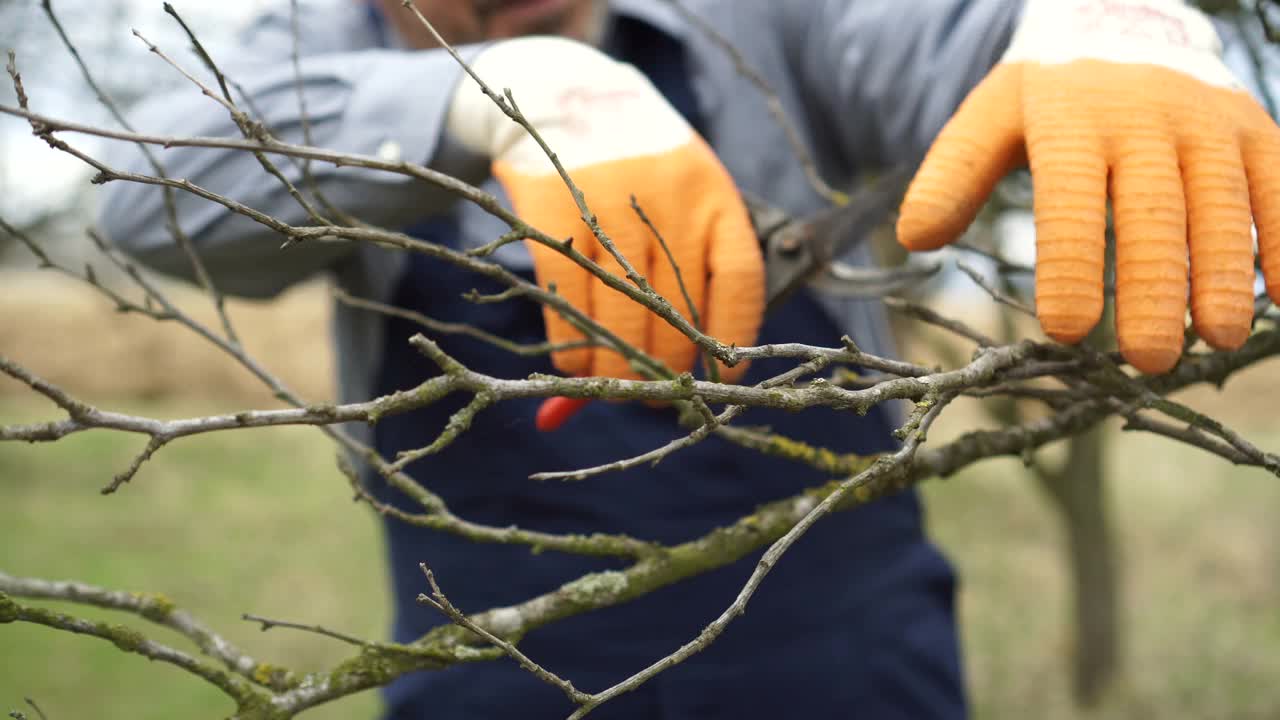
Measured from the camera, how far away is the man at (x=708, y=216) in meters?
0.74

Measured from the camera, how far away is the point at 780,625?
4.67ft

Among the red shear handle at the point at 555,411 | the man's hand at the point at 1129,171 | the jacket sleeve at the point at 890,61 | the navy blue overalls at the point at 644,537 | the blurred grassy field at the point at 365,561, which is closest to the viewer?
the man's hand at the point at 1129,171

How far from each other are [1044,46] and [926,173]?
0.53 feet

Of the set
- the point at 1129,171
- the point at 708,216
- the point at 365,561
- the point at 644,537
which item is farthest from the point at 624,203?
the point at 365,561

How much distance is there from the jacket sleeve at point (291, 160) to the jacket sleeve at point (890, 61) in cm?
51

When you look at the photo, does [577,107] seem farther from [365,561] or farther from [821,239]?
[365,561]

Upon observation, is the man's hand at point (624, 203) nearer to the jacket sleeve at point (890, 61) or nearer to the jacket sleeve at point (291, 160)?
the jacket sleeve at point (291, 160)

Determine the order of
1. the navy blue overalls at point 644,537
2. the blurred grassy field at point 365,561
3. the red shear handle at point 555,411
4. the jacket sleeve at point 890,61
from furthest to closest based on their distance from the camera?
the blurred grassy field at point 365,561, the navy blue overalls at point 644,537, the jacket sleeve at point 890,61, the red shear handle at point 555,411

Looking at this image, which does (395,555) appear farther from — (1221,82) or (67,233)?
(67,233)

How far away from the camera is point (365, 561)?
4.71m

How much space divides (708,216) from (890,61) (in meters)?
0.43

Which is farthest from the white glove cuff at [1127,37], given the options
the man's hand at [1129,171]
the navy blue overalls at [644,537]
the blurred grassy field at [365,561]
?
the blurred grassy field at [365,561]

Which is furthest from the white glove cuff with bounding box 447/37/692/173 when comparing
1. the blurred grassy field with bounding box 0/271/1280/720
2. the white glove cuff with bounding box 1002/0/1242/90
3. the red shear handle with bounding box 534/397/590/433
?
the blurred grassy field with bounding box 0/271/1280/720

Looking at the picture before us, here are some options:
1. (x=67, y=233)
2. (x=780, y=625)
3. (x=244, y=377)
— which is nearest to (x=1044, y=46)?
(x=780, y=625)
